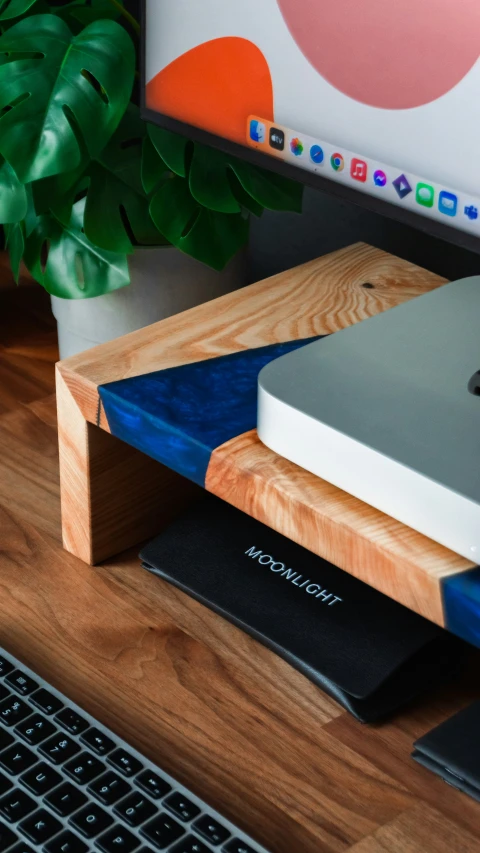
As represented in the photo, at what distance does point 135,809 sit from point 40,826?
0.15 feet

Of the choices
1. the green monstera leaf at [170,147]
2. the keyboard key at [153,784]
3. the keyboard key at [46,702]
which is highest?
the green monstera leaf at [170,147]

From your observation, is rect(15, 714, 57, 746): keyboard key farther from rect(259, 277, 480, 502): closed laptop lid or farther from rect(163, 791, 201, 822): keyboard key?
rect(259, 277, 480, 502): closed laptop lid

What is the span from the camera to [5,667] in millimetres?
591

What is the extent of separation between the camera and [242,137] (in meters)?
0.68

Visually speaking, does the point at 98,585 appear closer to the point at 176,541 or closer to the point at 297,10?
the point at 176,541

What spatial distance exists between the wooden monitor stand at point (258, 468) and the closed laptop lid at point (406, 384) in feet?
0.14

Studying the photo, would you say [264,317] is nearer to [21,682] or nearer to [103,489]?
[103,489]

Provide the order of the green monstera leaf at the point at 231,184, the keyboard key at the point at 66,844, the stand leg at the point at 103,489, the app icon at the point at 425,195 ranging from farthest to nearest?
1. the green monstera leaf at the point at 231,184
2. the stand leg at the point at 103,489
3. the app icon at the point at 425,195
4. the keyboard key at the point at 66,844

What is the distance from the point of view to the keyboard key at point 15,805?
50 cm

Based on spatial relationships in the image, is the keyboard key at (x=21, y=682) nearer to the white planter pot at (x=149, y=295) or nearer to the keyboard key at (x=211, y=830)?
A: the keyboard key at (x=211, y=830)

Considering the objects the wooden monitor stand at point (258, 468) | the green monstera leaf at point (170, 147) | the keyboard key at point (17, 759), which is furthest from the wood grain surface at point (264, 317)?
the keyboard key at point (17, 759)

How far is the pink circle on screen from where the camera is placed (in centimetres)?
54

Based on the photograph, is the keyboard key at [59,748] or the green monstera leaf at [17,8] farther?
the green monstera leaf at [17,8]

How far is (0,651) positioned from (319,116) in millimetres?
372
